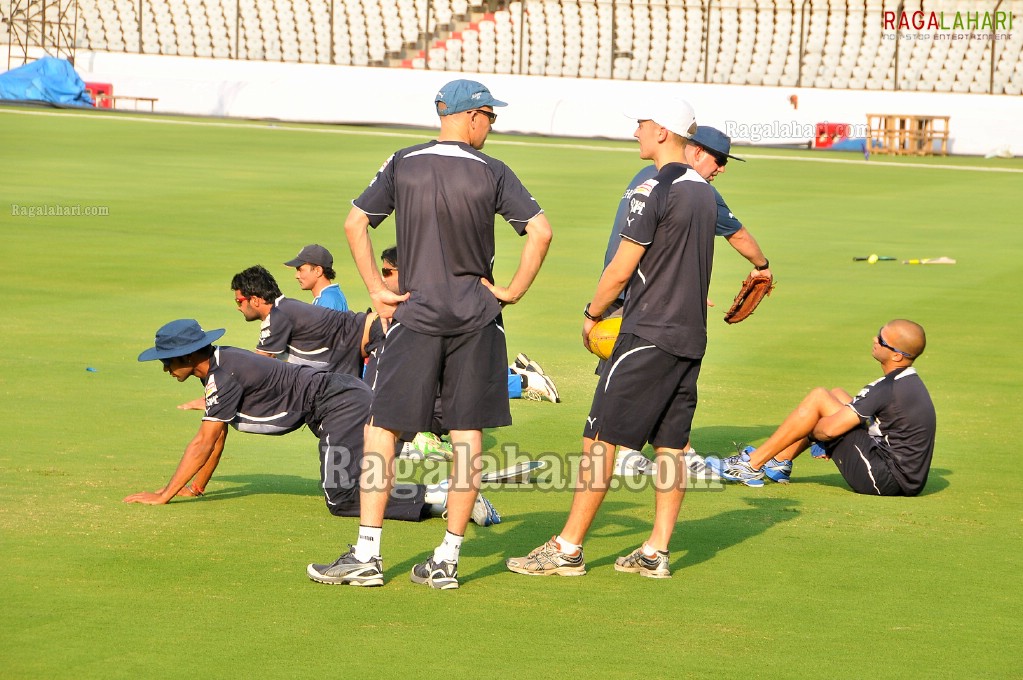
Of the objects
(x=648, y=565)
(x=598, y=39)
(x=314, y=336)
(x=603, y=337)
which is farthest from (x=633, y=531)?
(x=598, y=39)

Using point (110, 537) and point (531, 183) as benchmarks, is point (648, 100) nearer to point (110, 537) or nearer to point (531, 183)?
point (110, 537)

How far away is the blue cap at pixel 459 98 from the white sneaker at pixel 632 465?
3.44m

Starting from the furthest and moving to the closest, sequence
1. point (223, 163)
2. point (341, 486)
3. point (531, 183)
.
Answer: point (223, 163) < point (531, 183) < point (341, 486)

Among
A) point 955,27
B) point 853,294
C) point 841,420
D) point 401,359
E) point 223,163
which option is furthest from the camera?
point 955,27

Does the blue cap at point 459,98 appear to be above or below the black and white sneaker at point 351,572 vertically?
above

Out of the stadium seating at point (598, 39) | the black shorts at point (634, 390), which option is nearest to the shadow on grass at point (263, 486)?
the black shorts at point (634, 390)

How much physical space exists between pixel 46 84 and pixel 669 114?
4351 centimetres

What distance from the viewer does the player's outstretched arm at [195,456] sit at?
7691mm

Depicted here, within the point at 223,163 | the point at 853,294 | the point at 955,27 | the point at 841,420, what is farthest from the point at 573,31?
the point at 841,420

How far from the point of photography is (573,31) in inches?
1991

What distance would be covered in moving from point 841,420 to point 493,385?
9.65 feet

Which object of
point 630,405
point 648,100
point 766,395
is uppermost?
point 648,100

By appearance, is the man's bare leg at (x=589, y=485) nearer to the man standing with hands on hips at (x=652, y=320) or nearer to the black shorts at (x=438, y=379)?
the man standing with hands on hips at (x=652, y=320)

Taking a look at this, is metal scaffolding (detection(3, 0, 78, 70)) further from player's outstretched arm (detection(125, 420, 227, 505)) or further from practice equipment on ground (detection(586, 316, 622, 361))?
practice equipment on ground (detection(586, 316, 622, 361))
